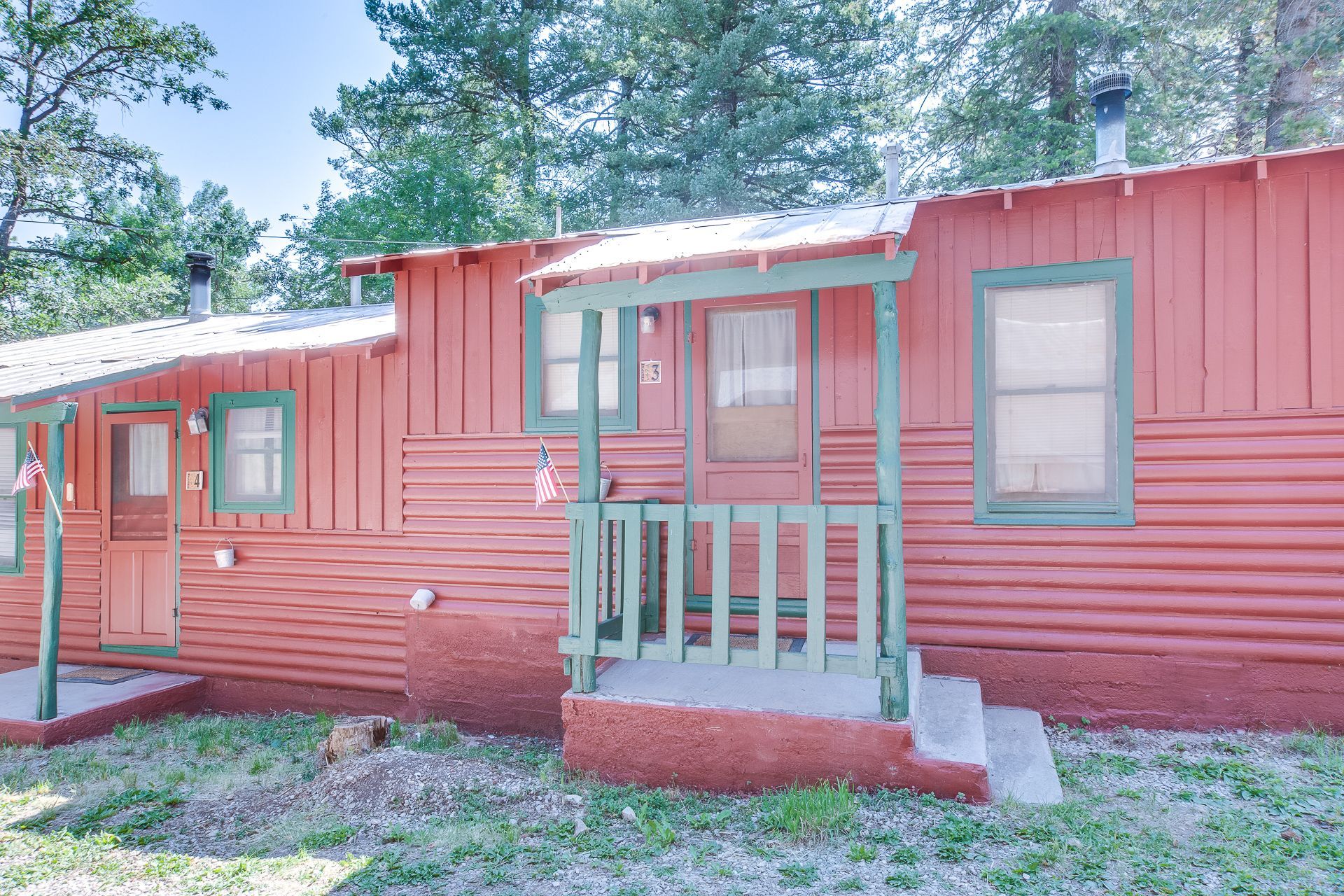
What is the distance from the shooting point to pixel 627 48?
17453 millimetres

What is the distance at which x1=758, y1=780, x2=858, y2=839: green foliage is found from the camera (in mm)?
3461

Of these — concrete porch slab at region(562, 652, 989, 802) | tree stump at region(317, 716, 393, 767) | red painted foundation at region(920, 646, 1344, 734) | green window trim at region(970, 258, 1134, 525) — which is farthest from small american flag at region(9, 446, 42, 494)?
green window trim at region(970, 258, 1134, 525)

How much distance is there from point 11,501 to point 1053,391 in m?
9.31

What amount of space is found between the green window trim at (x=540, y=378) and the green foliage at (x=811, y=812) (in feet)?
8.99

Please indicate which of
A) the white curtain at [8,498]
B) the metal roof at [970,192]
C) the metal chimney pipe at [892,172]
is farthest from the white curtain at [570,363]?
the white curtain at [8,498]

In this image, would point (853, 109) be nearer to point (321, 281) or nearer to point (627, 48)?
point (627, 48)

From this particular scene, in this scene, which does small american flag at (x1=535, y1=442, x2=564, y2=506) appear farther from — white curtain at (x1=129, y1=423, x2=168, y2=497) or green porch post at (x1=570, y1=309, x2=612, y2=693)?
white curtain at (x1=129, y1=423, x2=168, y2=497)

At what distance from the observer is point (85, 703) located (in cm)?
588

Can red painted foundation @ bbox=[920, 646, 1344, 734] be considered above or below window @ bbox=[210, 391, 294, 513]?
below

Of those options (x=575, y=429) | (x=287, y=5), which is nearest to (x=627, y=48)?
(x=287, y=5)

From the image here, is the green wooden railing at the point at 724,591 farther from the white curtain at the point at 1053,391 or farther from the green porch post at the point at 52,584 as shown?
the green porch post at the point at 52,584

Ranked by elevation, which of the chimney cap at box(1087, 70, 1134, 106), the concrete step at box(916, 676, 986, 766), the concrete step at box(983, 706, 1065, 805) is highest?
the chimney cap at box(1087, 70, 1134, 106)

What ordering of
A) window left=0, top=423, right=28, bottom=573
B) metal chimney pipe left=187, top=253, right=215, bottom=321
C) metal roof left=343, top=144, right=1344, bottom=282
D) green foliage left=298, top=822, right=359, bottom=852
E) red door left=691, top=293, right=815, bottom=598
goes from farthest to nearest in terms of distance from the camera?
metal chimney pipe left=187, top=253, right=215, bottom=321 < window left=0, top=423, right=28, bottom=573 < red door left=691, top=293, right=815, bottom=598 < metal roof left=343, top=144, right=1344, bottom=282 < green foliage left=298, top=822, right=359, bottom=852

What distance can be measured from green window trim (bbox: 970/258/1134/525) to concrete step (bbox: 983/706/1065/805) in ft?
3.87
